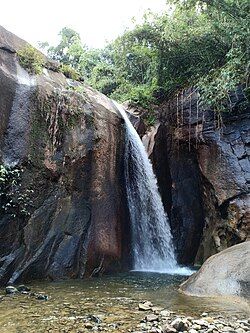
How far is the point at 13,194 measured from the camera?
7.35 metres

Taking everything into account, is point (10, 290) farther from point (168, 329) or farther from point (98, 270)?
point (168, 329)

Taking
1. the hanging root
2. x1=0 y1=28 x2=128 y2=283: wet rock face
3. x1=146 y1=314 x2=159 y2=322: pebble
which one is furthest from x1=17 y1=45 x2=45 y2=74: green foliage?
x1=146 y1=314 x2=159 y2=322: pebble

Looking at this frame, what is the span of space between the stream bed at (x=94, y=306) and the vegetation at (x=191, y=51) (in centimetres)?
669

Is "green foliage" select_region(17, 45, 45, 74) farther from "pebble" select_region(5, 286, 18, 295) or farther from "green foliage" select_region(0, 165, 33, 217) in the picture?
"pebble" select_region(5, 286, 18, 295)

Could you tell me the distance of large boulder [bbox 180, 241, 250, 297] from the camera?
5887 mm

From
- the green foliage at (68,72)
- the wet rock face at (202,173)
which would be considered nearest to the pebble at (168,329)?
the wet rock face at (202,173)

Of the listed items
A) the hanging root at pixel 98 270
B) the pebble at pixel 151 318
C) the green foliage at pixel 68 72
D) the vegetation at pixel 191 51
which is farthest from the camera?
the vegetation at pixel 191 51

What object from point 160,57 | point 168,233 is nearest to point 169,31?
point 160,57

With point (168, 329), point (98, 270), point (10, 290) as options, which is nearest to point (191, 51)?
point (98, 270)

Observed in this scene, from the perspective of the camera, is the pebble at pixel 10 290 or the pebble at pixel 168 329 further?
the pebble at pixel 10 290

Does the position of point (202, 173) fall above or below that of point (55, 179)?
above

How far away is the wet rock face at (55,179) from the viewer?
736 centimetres

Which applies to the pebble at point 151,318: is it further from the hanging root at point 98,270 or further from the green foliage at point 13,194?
the hanging root at point 98,270

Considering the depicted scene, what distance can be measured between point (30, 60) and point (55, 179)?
322 cm
